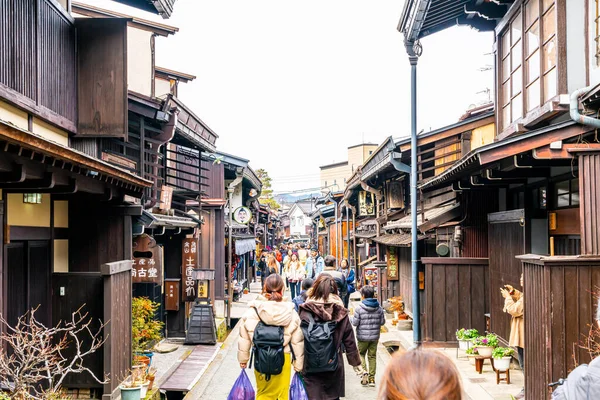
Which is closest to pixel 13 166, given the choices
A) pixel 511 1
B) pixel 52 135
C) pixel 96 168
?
pixel 96 168

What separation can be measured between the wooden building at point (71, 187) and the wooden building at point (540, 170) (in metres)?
5.63

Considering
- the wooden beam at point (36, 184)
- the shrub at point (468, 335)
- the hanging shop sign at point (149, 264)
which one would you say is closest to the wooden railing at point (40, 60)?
the wooden beam at point (36, 184)

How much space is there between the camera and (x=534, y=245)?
10.8 metres

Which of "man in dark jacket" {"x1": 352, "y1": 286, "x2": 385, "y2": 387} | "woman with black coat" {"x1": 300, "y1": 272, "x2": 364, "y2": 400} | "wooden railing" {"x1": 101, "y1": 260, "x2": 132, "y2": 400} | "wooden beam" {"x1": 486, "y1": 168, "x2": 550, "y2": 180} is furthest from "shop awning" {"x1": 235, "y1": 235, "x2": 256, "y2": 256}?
"woman with black coat" {"x1": 300, "y1": 272, "x2": 364, "y2": 400}

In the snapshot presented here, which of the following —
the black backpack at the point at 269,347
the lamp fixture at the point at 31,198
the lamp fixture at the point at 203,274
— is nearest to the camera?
the black backpack at the point at 269,347

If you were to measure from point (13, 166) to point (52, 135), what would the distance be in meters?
4.02

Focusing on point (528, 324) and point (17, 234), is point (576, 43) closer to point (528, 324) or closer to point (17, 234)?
point (528, 324)

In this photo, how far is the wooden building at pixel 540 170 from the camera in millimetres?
7336

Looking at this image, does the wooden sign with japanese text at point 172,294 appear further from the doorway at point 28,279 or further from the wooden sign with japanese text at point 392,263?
the wooden sign with japanese text at point 392,263

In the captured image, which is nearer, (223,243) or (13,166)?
(13,166)

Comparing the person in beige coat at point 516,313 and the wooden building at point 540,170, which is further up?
the wooden building at point 540,170

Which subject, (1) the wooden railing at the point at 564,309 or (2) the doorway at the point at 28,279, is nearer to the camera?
(1) the wooden railing at the point at 564,309

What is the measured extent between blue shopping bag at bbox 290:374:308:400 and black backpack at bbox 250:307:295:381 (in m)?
0.32

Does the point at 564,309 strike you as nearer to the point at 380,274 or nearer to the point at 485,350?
the point at 485,350
